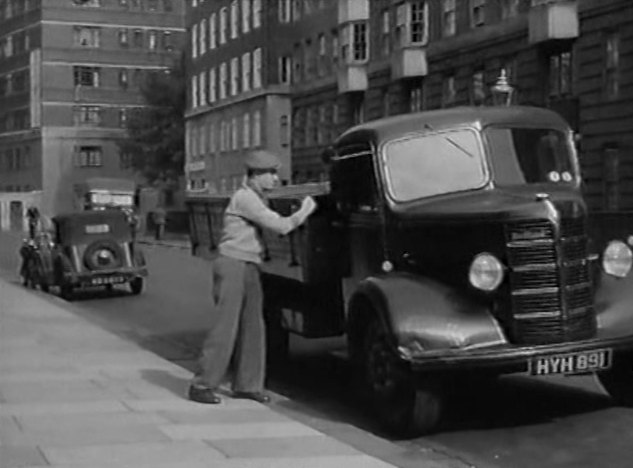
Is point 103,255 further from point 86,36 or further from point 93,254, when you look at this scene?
point 86,36

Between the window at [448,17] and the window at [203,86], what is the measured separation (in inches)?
1412

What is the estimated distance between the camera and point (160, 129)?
300 feet

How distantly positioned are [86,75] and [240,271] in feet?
231

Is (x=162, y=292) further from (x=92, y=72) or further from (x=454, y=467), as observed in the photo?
(x=92, y=72)

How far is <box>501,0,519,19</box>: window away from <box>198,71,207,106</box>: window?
41.0 meters

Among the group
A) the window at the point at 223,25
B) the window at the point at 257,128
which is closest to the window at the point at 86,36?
the window at the point at 223,25

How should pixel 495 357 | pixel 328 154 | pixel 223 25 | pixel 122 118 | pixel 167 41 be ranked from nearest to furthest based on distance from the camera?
pixel 495 357 → pixel 328 154 → pixel 223 25 → pixel 167 41 → pixel 122 118

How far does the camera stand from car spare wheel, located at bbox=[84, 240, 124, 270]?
2598 centimetres

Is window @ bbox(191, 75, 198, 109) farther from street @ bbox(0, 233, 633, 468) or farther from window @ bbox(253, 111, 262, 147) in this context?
street @ bbox(0, 233, 633, 468)

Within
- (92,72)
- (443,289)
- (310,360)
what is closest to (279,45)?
(92,72)

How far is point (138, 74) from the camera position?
289ft

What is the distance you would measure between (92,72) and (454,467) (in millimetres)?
73104

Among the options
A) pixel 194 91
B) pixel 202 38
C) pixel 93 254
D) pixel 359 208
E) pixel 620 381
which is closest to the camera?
pixel 620 381

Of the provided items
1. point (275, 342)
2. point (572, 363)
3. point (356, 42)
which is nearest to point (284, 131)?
point (356, 42)
